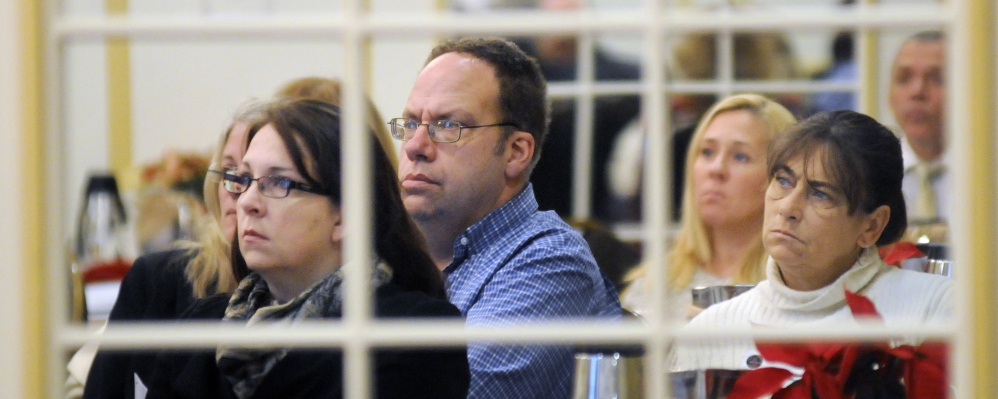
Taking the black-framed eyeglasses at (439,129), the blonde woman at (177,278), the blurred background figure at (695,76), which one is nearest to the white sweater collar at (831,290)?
the black-framed eyeglasses at (439,129)

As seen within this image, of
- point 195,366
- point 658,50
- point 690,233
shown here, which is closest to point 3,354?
point 195,366

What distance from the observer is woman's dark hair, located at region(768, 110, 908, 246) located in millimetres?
1455

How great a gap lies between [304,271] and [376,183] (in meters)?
0.16

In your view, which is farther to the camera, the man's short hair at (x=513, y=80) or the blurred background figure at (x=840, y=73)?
the blurred background figure at (x=840, y=73)

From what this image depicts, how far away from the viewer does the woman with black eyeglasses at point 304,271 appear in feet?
4.44

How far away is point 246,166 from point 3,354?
49 centimetres

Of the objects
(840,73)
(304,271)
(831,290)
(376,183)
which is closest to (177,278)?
(304,271)

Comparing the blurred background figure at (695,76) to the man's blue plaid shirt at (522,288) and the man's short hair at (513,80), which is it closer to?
the man's short hair at (513,80)

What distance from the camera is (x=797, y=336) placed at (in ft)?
3.41

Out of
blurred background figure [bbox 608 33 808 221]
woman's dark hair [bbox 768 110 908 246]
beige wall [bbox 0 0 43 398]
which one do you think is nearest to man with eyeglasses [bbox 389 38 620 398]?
woman's dark hair [bbox 768 110 908 246]

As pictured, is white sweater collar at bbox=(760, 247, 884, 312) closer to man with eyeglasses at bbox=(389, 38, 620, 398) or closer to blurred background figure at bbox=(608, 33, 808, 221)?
man with eyeglasses at bbox=(389, 38, 620, 398)

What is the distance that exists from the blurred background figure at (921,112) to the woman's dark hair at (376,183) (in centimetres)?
157

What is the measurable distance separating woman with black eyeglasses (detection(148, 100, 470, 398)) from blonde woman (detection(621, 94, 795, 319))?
25.6 inches

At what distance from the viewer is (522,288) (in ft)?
5.44
